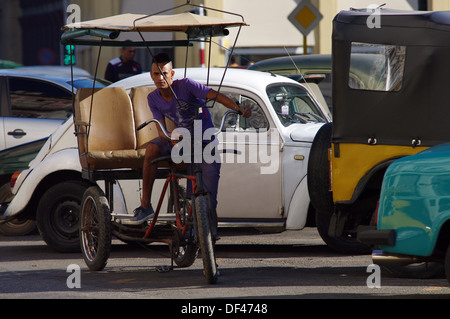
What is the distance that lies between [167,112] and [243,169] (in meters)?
1.71

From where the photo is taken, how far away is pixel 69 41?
9.90 m

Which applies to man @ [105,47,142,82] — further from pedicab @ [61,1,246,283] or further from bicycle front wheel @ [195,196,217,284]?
bicycle front wheel @ [195,196,217,284]

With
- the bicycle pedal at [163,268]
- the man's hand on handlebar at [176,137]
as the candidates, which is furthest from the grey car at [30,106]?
the man's hand on handlebar at [176,137]

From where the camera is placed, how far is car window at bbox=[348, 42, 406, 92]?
8.51 metres

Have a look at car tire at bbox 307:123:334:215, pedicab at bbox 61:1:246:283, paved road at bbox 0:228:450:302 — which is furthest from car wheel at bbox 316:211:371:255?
pedicab at bbox 61:1:246:283

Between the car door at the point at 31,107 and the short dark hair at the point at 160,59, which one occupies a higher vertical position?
the short dark hair at the point at 160,59

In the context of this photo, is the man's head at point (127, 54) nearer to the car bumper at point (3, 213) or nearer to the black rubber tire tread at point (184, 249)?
the car bumper at point (3, 213)

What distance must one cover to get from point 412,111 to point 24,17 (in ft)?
175

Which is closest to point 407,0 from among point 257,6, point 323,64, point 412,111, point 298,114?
point 257,6

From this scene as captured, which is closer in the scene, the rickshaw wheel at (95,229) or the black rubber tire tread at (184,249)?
the black rubber tire tread at (184,249)

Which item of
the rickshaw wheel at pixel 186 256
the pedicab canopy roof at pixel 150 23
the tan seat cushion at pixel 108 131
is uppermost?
the pedicab canopy roof at pixel 150 23

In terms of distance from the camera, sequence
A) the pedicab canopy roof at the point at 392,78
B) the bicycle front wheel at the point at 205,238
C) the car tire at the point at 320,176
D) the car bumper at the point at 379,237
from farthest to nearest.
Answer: the car tire at the point at 320,176, the pedicab canopy roof at the point at 392,78, the bicycle front wheel at the point at 205,238, the car bumper at the point at 379,237

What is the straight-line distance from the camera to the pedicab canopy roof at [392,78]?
27.4 feet
